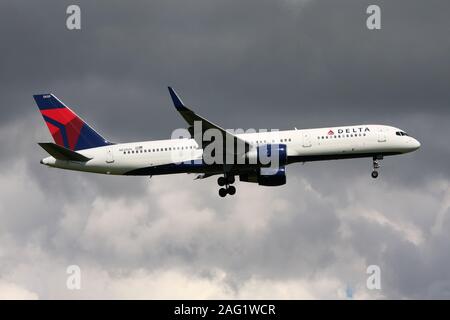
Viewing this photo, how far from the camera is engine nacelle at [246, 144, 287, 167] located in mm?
90938

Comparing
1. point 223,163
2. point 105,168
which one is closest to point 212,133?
point 223,163

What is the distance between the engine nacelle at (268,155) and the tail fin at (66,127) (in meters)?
14.1

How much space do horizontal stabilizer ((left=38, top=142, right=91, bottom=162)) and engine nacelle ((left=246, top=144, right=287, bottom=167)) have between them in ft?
50.2

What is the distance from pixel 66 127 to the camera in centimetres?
9894

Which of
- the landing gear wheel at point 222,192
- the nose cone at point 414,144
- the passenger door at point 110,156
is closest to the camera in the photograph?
the passenger door at point 110,156

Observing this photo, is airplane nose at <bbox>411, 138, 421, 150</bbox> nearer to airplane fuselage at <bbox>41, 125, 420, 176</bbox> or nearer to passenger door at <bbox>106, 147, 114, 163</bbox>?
airplane fuselage at <bbox>41, 125, 420, 176</bbox>

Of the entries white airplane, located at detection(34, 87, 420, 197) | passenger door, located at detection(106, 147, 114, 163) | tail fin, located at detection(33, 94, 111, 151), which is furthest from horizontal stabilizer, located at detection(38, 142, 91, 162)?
tail fin, located at detection(33, 94, 111, 151)

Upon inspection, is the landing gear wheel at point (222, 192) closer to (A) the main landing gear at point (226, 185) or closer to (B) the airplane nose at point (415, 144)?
(A) the main landing gear at point (226, 185)

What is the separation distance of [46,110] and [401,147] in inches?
1351

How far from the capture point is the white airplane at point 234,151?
92.1 meters

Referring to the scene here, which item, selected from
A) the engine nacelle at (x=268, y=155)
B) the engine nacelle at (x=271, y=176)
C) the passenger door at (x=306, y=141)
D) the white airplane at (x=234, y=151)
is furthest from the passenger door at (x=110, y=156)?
the passenger door at (x=306, y=141)

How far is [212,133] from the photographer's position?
90812 millimetres

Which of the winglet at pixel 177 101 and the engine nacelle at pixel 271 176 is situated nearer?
the winglet at pixel 177 101
